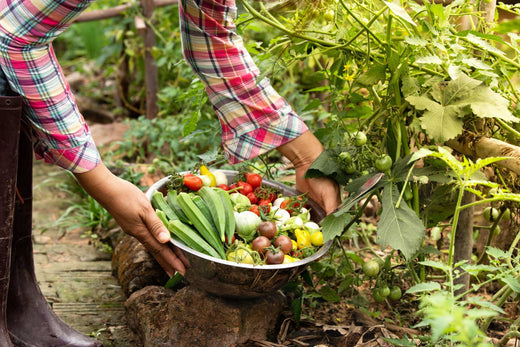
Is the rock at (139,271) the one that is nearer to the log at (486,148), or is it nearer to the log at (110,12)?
the log at (486,148)

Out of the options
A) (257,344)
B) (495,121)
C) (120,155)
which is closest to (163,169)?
(120,155)

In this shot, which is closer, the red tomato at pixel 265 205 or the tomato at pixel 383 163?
the tomato at pixel 383 163

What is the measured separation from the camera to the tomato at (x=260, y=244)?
79.0 inches

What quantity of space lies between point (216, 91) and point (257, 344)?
980 mm

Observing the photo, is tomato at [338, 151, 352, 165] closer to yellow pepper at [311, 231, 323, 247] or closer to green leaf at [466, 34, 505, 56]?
yellow pepper at [311, 231, 323, 247]

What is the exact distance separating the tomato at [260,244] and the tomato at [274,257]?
31mm

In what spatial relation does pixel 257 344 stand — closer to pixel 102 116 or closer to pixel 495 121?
pixel 495 121

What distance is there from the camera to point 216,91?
2.29m

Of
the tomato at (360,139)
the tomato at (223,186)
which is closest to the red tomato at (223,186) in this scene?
the tomato at (223,186)

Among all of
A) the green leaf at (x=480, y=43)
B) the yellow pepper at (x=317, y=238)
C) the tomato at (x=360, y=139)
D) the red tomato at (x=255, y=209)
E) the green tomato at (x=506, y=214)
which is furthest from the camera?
the green tomato at (x=506, y=214)

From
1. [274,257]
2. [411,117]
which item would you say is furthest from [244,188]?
[411,117]

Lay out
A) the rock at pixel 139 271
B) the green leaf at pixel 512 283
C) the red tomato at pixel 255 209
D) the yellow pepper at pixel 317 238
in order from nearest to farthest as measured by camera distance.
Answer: the green leaf at pixel 512 283 < the yellow pepper at pixel 317 238 < the red tomato at pixel 255 209 < the rock at pixel 139 271

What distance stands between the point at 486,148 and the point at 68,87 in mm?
1415

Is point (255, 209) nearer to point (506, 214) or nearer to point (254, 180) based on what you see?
point (254, 180)
